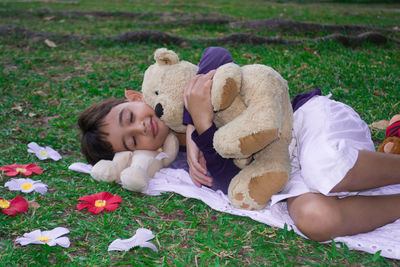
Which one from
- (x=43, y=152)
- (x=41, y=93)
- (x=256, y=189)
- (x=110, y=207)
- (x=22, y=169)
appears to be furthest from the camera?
(x=41, y=93)

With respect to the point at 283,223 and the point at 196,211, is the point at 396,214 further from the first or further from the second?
the point at 196,211

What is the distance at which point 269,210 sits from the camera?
2.00 metres

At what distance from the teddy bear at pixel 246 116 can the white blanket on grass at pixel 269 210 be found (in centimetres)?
7

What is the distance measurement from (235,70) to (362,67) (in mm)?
2715

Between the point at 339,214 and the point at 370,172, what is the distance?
24 cm

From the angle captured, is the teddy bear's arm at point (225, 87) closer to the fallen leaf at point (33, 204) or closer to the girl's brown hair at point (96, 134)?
the girl's brown hair at point (96, 134)

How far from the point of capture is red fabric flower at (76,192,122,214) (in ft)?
6.73

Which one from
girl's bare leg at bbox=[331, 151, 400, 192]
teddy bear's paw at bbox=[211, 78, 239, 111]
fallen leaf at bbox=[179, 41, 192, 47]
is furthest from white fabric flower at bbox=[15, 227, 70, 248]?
fallen leaf at bbox=[179, 41, 192, 47]

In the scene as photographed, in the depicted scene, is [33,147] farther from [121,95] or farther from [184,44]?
[184,44]

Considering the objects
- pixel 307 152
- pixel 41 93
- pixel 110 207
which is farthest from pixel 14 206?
pixel 41 93

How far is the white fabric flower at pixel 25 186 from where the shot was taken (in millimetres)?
2217

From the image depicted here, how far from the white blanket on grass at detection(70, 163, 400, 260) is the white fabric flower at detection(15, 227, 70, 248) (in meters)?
0.59

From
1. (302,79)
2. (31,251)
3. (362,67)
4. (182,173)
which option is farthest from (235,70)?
(362,67)

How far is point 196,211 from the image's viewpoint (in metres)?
2.06
